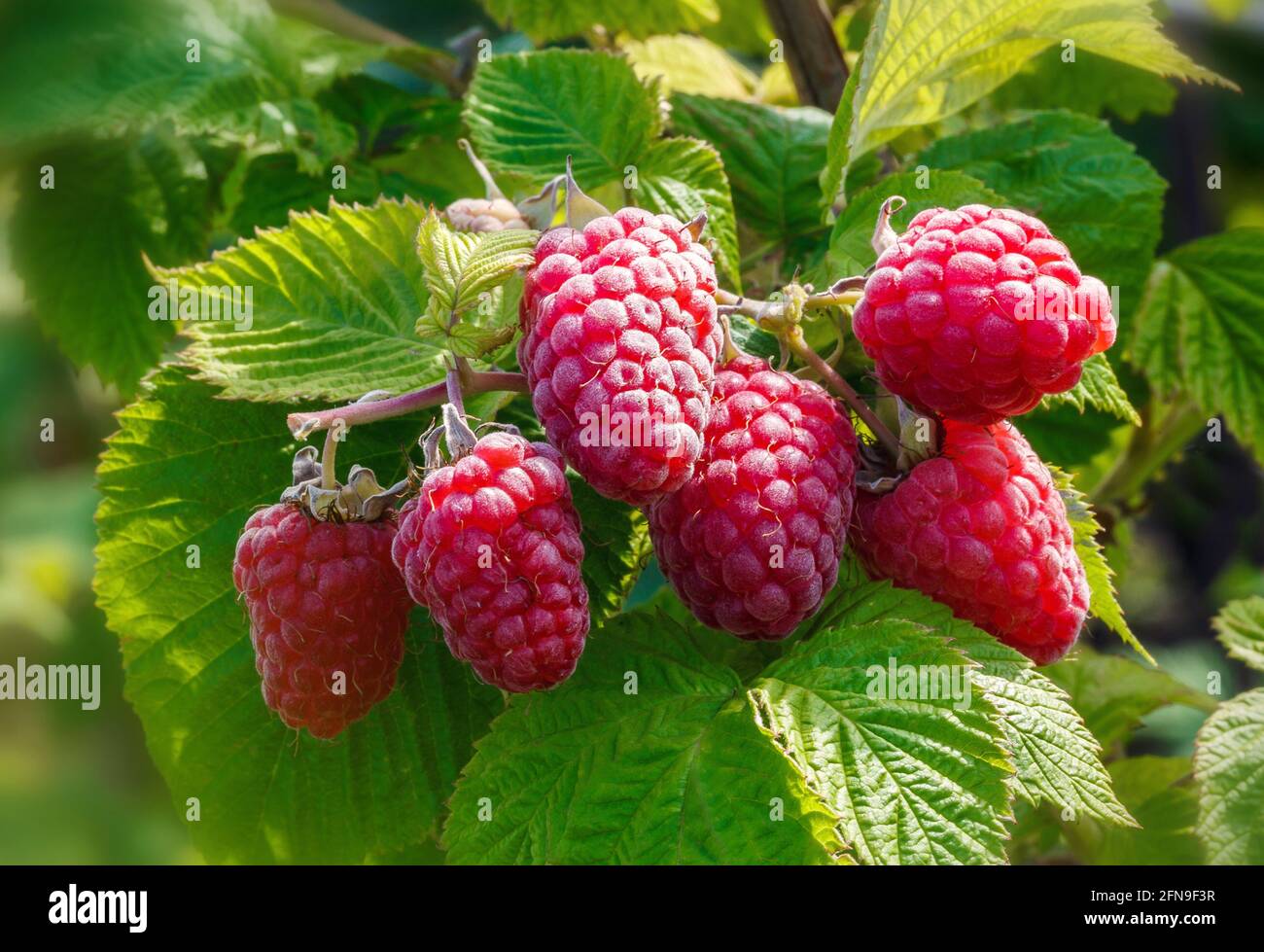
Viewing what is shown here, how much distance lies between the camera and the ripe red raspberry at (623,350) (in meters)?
0.60

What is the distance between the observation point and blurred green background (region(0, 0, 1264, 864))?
1.71 meters

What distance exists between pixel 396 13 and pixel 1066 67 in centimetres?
78

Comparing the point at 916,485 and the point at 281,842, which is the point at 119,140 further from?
the point at 916,485

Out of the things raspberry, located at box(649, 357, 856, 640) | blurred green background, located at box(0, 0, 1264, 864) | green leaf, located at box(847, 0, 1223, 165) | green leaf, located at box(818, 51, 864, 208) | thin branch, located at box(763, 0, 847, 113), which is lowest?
blurred green background, located at box(0, 0, 1264, 864)

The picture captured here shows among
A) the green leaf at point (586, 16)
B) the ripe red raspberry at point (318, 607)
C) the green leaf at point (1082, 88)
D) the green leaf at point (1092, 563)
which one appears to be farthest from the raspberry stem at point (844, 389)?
the green leaf at point (1082, 88)

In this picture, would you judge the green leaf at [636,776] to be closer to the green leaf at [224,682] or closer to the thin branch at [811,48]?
the green leaf at [224,682]

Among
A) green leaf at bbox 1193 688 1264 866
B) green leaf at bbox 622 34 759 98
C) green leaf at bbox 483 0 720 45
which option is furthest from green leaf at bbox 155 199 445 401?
green leaf at bbox 1193 688 1264 866

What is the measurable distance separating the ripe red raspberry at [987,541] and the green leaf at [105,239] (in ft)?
2.29

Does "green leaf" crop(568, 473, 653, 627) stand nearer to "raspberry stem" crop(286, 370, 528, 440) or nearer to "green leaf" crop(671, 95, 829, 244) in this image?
"raspberry stem" crop(286, 370, 528, 440)

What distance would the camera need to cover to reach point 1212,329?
110 centimetres

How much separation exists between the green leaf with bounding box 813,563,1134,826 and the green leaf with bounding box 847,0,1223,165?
305mm

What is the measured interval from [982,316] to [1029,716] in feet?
0.71

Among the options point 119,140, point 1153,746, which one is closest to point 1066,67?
point 119,140

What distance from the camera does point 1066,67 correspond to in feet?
4.22
